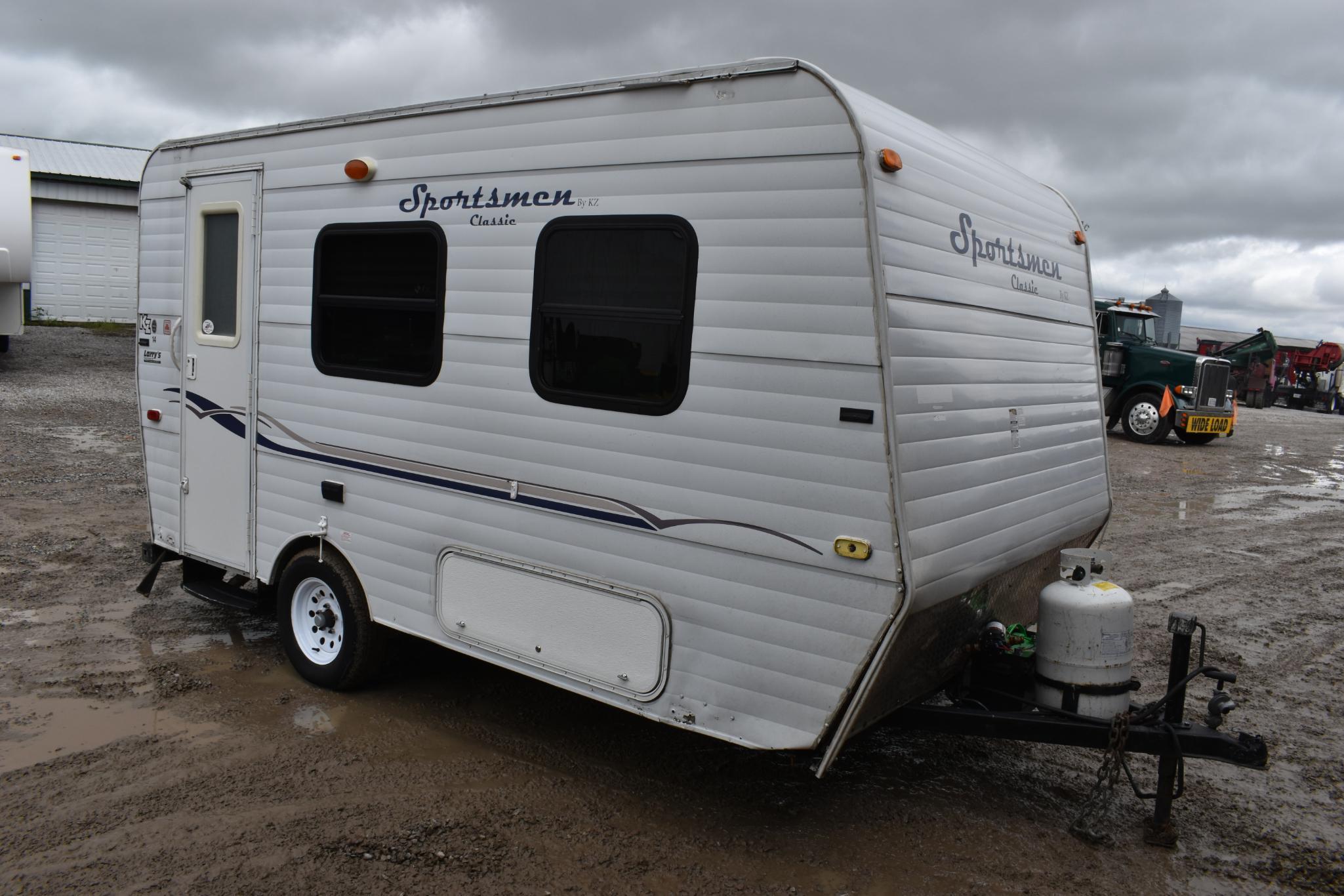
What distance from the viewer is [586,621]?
4.16 metres

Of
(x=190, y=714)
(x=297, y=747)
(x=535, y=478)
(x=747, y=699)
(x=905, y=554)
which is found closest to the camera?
(x=905, y=554)

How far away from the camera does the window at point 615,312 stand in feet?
12.7

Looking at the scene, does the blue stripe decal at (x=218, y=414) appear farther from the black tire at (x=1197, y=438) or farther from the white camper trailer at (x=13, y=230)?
the black tire at (x=1197, y=438)

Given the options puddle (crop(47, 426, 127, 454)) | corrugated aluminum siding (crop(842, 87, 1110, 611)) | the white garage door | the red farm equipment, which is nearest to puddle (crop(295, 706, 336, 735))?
corrugated aluminum siding (crop(842, 87, 1110, 611))

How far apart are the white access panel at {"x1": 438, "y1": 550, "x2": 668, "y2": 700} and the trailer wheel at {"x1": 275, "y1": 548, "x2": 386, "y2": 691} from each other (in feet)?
2.34

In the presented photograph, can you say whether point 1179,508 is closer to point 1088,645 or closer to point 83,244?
point 1088,645

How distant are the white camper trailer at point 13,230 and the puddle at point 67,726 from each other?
13.9 meters

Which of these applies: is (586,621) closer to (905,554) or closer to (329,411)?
(905,554)

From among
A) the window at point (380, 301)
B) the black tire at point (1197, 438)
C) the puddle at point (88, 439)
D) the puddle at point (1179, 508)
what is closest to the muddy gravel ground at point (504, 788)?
the window at point (380, 301)

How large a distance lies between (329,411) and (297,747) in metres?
1.69

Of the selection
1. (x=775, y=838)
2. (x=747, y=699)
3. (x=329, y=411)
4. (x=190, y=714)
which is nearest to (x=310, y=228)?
(x=329, y=411)

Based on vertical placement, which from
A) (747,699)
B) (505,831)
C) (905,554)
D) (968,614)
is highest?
(905,554)

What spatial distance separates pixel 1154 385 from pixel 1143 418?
0.66 meters

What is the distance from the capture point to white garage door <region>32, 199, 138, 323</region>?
23.0 m
